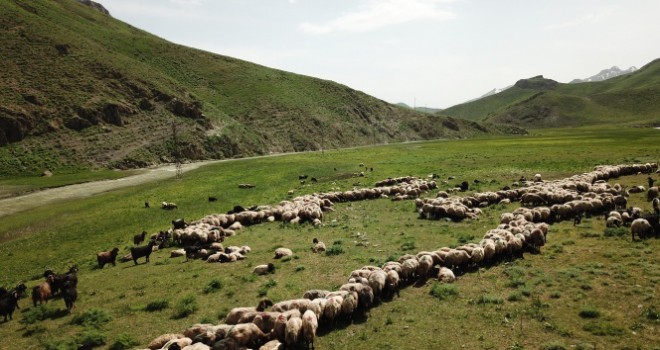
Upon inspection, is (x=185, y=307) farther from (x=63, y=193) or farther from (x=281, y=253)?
(x=63, y=193)

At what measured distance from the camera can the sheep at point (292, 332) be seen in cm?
1122

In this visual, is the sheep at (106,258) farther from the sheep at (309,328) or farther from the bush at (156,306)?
the sheep at (309,328)

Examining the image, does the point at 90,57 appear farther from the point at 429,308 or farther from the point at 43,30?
the point at 429,308

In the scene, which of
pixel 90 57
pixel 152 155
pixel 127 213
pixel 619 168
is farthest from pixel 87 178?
pixel 619 168

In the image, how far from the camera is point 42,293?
16.4 meters

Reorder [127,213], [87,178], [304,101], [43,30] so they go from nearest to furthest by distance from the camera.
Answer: [127,213]
[87,178]
[43,30]
[304,101]

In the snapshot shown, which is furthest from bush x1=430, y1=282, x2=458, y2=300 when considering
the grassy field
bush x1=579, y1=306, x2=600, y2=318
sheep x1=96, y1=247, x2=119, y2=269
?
sheep x1=96, y1=247, x2=119, y2=269

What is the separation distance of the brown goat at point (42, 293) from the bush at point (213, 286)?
680 cm

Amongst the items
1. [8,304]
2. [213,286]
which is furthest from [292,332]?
[8,304]

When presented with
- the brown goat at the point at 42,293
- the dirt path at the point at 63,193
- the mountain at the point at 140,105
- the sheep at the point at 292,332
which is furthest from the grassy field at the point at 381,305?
the mountain at the point at 140,105

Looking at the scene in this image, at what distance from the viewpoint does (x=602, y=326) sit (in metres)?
11.6

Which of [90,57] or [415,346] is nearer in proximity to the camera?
[415,346]

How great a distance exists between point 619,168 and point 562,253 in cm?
2826

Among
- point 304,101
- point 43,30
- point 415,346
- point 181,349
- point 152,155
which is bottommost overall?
point 415,346
